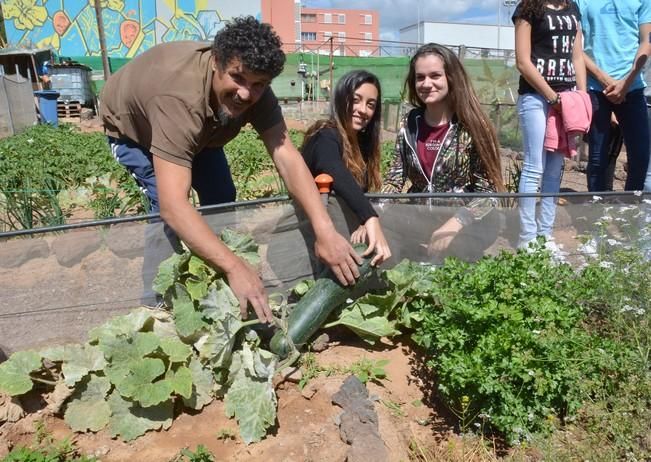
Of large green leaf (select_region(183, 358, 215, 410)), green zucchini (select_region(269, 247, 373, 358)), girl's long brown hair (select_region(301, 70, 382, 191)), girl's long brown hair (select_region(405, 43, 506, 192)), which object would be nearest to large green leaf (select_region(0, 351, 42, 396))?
large green leaf (select_region(183, 358, 215, 410))

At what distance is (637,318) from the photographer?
8.07 ft

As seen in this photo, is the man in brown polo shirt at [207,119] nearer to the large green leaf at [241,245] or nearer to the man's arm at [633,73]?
the large green leaf at [241,245]

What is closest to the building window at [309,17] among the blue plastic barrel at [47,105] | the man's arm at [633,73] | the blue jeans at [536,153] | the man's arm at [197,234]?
the blue plastic barrel at [47,105]

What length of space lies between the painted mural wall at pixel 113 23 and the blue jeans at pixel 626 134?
3118 centimetres

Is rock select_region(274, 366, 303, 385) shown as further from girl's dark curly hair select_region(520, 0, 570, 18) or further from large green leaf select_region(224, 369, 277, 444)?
girl's dark curly hair select_region(520, 0, 570, 18)

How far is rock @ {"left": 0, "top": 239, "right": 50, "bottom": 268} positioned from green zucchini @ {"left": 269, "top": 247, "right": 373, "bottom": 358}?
3.55 feet

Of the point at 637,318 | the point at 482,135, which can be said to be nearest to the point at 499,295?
the point at 637,318

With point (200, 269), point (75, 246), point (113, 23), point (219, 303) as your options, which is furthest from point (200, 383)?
point (113, 23)

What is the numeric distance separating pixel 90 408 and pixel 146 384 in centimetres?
29

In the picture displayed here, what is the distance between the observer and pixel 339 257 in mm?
2514

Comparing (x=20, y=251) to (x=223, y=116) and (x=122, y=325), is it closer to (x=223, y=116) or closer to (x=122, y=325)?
(x=122, y=325)

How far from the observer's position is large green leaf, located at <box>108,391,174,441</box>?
2.31 m

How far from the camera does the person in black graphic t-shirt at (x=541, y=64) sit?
11.5ft

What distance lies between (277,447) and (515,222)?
65.4 inches
